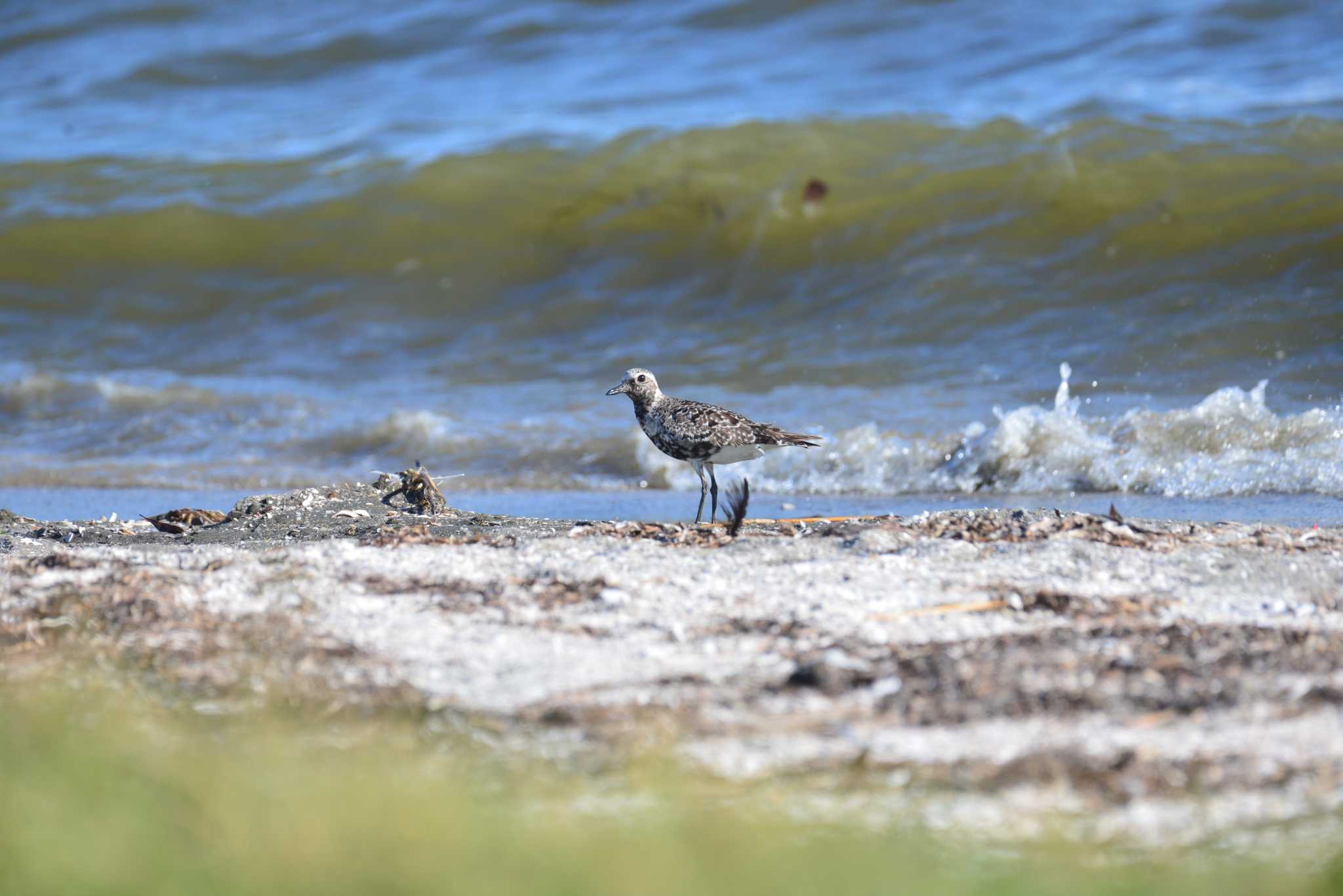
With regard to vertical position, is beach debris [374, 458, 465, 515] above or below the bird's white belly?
below

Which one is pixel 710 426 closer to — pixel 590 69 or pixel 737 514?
pixel 737 514

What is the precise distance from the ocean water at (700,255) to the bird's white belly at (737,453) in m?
0.87

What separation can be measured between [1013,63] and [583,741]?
11830 millimetres

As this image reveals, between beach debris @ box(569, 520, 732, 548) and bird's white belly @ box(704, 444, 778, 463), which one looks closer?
beach debris @ box(569, 520, 732, 548)

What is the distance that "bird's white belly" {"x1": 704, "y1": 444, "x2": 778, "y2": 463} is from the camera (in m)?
5.50

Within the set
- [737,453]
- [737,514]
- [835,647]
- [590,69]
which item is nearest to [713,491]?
[737,453]

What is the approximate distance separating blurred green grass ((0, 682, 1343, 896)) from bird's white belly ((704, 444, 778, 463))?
293 centimetres

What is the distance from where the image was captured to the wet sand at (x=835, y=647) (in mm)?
2543

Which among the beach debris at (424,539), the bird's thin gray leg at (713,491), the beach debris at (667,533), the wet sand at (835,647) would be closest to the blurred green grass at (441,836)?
the wet sand at (835,647)

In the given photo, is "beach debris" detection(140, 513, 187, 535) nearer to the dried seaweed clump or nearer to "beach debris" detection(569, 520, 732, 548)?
the dried seaweed clump

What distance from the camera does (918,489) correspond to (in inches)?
271

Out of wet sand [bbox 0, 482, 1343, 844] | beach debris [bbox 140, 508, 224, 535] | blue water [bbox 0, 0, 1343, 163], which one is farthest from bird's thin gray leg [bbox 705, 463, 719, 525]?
blue water [bbox 0, 0, 1343, 163]

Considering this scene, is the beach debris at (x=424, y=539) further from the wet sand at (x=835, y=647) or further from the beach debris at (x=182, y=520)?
the beach debris at (x=182, y=520)

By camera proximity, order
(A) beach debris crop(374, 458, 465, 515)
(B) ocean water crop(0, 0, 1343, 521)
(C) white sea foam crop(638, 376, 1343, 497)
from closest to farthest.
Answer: (A) beach debris crop(374, 458, 465, 515), (C) white sea foam crop(638, 376, 1343, 497), (B) ocean water crop(0, 0, 1343, 521)
